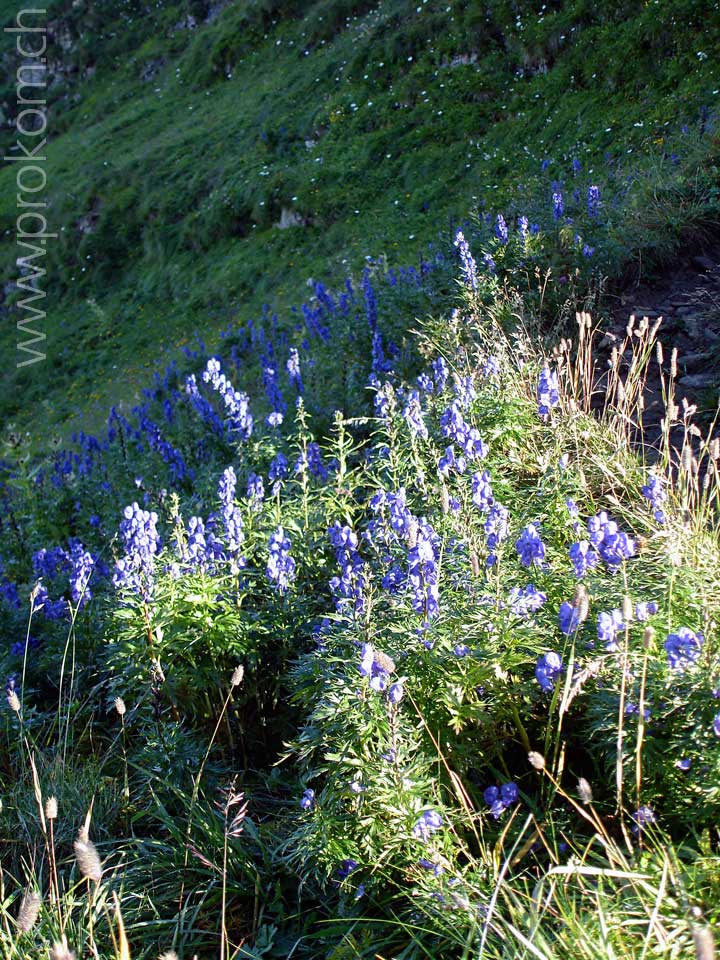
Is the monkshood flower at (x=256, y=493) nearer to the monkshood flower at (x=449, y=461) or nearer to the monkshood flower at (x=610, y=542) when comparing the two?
the monkshood flower at (x=449, y=461)

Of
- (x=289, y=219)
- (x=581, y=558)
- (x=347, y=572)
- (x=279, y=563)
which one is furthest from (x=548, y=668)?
(x=289, y=219)

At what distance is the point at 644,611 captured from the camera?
217cm

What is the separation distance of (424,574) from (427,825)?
0.75 meters

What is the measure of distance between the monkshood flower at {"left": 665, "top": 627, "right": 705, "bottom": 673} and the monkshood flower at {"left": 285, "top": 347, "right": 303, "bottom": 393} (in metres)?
4.09

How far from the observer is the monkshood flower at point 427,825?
2105 millimetres

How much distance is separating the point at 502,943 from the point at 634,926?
34cm

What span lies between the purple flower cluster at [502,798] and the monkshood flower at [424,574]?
565mm

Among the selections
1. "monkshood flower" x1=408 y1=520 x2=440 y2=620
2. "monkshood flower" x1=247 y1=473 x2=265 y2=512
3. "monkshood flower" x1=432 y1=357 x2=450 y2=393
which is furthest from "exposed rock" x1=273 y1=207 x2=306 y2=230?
"monkshood flower" x1=408 y1=520 x2=440 y2=620

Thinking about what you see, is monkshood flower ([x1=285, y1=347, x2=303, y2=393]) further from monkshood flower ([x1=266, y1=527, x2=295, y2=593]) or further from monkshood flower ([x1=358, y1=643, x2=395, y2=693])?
monkshood flower ([x1=358, y1=643, x2=395, y2=693])

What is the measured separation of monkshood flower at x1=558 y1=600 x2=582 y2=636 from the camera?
200cm

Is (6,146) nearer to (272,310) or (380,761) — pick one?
(272,310)

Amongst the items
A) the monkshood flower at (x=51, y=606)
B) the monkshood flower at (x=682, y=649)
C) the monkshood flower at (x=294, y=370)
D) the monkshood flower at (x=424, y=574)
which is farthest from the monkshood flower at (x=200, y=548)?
the monkshood flower at (x=294, y=370)

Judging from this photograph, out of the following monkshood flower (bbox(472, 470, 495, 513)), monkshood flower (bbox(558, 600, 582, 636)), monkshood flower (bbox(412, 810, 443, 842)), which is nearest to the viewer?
monkshood flower (bbox(558, 600, 582, 636))

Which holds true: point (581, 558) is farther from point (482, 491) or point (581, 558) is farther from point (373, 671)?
point (373, 671)
